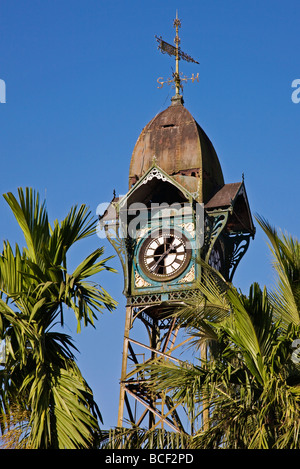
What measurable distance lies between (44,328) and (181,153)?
18994 mm

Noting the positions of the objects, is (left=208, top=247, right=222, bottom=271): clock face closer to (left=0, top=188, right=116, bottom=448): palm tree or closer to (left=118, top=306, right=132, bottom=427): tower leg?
(left=118, top=306, right=132, bottom=427): tower leg

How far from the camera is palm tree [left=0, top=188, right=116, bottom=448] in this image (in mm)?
19719

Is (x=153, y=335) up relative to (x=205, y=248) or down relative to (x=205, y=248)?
down

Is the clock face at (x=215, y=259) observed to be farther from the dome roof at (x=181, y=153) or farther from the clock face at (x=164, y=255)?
the dome roof at (x=181, y=153)

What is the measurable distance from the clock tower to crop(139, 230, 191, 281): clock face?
3cm

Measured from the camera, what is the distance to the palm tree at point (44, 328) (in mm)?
19719

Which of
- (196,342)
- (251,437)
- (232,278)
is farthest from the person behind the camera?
(232,278)

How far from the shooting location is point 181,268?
36.3 metres
